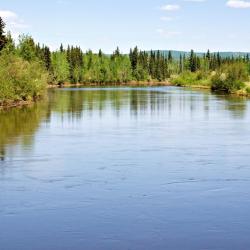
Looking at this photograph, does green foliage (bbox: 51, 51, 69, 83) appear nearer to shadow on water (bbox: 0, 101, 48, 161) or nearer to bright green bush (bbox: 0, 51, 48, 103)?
bright green bush (bbox: 0, 51, 48, 103)

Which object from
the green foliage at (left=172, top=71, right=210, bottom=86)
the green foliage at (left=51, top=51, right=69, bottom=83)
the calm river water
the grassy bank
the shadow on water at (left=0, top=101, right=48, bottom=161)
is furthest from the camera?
the green foliage at (left=51, top=51, right=69, bottom=83)

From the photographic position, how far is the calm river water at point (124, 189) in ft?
49.9

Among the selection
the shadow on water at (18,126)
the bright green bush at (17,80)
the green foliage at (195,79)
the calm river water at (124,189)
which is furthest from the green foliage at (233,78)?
the calm river water at (124,189)

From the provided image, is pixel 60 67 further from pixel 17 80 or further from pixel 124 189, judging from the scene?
pixel 124 189

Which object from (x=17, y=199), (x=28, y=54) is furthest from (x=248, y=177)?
(x=28, y=54)

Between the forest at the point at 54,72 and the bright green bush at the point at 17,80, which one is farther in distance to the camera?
the forest at the point at 54,72

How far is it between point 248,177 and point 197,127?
64.1ft

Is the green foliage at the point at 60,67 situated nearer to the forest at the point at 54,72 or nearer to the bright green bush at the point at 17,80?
the forest at the point at 54,72

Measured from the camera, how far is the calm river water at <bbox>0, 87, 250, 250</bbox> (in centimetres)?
1520

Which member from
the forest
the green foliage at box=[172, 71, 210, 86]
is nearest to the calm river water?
the forest

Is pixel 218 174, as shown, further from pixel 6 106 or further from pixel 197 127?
pixel 6 106

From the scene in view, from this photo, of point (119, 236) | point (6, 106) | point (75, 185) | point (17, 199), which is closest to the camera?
point (119, 236)

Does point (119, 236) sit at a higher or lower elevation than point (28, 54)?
lower

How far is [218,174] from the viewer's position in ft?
76.3
